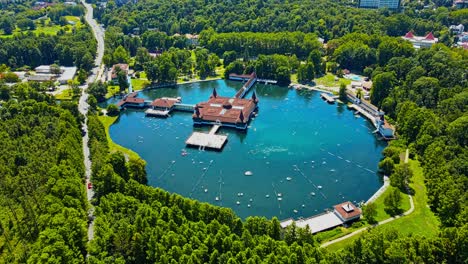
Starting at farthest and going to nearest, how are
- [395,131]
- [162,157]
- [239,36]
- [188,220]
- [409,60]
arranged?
[239,36]
[409,60]
[395,131]
[162,157]
[188,220]

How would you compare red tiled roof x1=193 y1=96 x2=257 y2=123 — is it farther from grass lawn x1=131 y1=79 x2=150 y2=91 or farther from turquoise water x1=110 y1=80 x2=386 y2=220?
grass lawn x1=131 y1=79 x2=150 y2=91

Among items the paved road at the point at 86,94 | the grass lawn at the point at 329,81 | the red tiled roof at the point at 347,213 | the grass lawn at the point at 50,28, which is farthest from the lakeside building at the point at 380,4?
the red tiled roof at the point at 347,213

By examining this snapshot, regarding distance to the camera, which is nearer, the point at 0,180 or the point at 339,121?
the point at 0,180

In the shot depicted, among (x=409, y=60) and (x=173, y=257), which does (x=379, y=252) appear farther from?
(x=409, y=60)

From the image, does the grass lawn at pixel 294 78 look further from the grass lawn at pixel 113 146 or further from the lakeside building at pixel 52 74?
the lakeside building at pixel 52 74

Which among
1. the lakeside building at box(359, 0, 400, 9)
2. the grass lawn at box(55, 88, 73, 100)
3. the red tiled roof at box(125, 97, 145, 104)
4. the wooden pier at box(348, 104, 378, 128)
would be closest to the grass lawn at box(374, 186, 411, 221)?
the wooden pier at box(348, 104, 378, 128)

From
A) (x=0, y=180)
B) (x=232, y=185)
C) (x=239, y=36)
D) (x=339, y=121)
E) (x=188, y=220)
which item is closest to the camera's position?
(x=188, y=220)

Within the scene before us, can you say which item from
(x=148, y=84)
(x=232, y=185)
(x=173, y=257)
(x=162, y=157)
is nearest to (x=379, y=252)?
(x=173, y=257)
